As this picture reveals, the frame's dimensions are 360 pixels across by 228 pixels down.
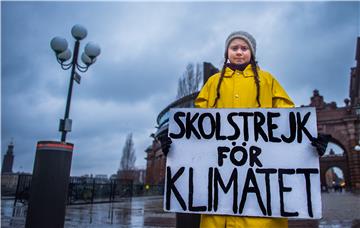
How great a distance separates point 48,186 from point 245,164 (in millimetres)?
2250

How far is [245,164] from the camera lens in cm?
247

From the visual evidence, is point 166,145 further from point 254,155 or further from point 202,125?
point 254,155

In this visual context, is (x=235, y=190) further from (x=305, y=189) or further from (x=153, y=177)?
(x=153, y=177)

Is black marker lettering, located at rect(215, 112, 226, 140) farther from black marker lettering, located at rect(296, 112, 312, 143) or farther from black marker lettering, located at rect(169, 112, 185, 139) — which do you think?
black marker lettering, located at rect(296, 112, 312, 143)

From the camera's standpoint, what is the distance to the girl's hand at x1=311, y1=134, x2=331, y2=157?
234 centimetres

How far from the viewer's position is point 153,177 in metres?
49.2

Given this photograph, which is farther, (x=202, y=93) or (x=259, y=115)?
(x=202, y=93)

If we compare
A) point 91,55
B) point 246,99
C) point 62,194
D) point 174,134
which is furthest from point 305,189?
point 91,55

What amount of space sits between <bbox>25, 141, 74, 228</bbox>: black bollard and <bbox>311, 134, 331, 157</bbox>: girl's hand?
269 cm

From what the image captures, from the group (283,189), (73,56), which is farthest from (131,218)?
(283,189)

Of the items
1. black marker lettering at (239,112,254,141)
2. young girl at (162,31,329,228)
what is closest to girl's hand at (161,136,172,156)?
young girl at (162,31,329,228)

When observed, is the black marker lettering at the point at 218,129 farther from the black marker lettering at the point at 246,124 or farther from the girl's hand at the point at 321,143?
the girl's hand at the point at 321,143

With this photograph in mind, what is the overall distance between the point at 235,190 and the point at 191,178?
1.17 feet

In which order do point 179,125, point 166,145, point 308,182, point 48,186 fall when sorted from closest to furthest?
1. point 308,182
2. point 166,145
3. point 179,125
4. point 48,186
